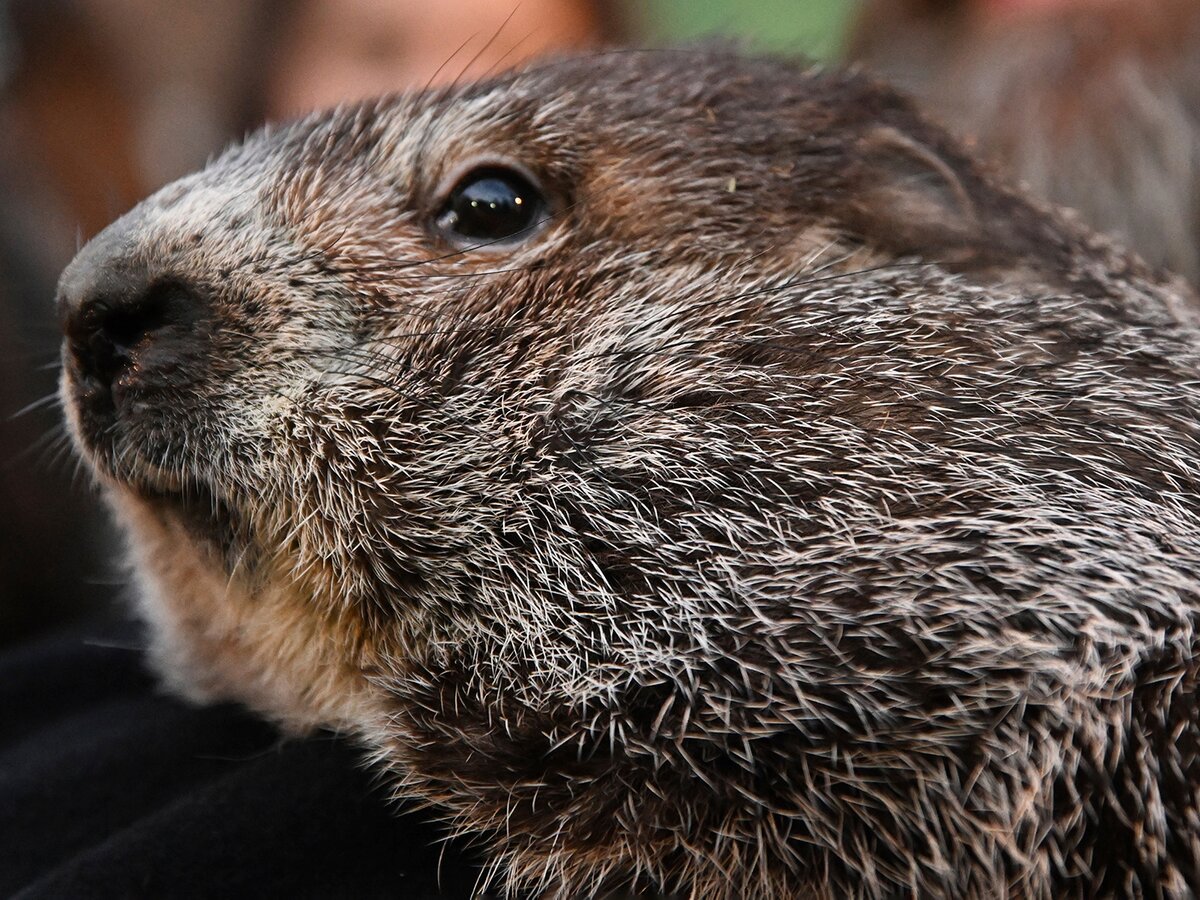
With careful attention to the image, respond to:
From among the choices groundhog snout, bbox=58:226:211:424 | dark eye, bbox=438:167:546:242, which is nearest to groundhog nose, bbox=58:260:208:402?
groundhog snout, bbox=58:226:211:424

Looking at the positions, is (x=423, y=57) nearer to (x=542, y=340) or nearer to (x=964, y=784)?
(x=542, y=340)

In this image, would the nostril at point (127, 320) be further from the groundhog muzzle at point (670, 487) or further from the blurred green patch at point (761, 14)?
the blurred green patch at point (761, 14)

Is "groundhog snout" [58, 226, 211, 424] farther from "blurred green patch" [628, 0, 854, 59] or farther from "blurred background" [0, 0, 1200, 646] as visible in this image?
"blurred green patch" [628, 0, 854, 59]

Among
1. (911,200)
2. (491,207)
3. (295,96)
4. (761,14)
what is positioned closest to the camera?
(491,207)

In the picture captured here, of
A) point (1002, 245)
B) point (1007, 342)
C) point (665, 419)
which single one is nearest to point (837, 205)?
point (1002, 245)

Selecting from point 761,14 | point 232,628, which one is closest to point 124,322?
point 232,628

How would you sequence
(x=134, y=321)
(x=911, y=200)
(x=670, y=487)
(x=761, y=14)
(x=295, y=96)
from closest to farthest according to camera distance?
(x=670, y=487) → (x=134, y=321) → (x=911, y=200) → (x=295, y=96) → (x=761, y=14)

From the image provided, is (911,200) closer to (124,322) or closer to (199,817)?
(124,322)

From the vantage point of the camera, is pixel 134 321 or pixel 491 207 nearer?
pixel 134 321
